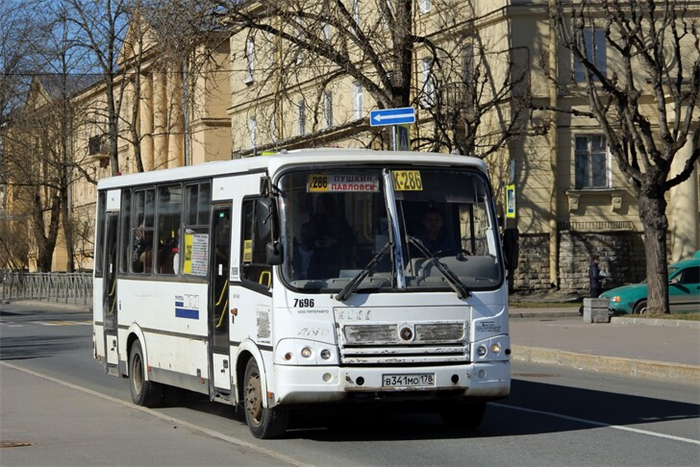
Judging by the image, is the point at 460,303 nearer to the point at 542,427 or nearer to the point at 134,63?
the point at 542,427

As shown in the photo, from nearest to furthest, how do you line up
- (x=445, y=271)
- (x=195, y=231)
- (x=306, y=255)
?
(x=306, y=255), (x=445, y=271), (x=195, y=231)

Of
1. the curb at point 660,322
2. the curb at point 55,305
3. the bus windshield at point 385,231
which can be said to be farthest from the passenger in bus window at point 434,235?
the curb at point 55,305

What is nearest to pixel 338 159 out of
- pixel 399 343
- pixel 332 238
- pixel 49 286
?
pixel 332 238

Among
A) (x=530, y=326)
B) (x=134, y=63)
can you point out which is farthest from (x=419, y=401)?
(x=134, y=63)

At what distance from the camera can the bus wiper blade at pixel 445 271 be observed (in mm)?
11180

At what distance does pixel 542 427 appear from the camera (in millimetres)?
12297

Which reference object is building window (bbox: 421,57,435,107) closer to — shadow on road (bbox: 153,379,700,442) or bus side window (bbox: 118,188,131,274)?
shadow on road (bbox: 153,379,700,442)

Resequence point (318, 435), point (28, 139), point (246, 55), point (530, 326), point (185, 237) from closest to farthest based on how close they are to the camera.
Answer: point (318, 435) → point (185, 237) → point (246, 55) → point (530, 326) → point (28, 139)

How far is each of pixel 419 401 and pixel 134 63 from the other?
3720cm

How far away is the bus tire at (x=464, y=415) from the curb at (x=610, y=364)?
22.2 feet

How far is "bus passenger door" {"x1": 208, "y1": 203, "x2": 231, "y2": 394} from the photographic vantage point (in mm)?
12281

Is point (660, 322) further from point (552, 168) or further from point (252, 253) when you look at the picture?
point (252, 253)

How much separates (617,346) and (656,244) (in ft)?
29.2

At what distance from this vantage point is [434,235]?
11.4 m
